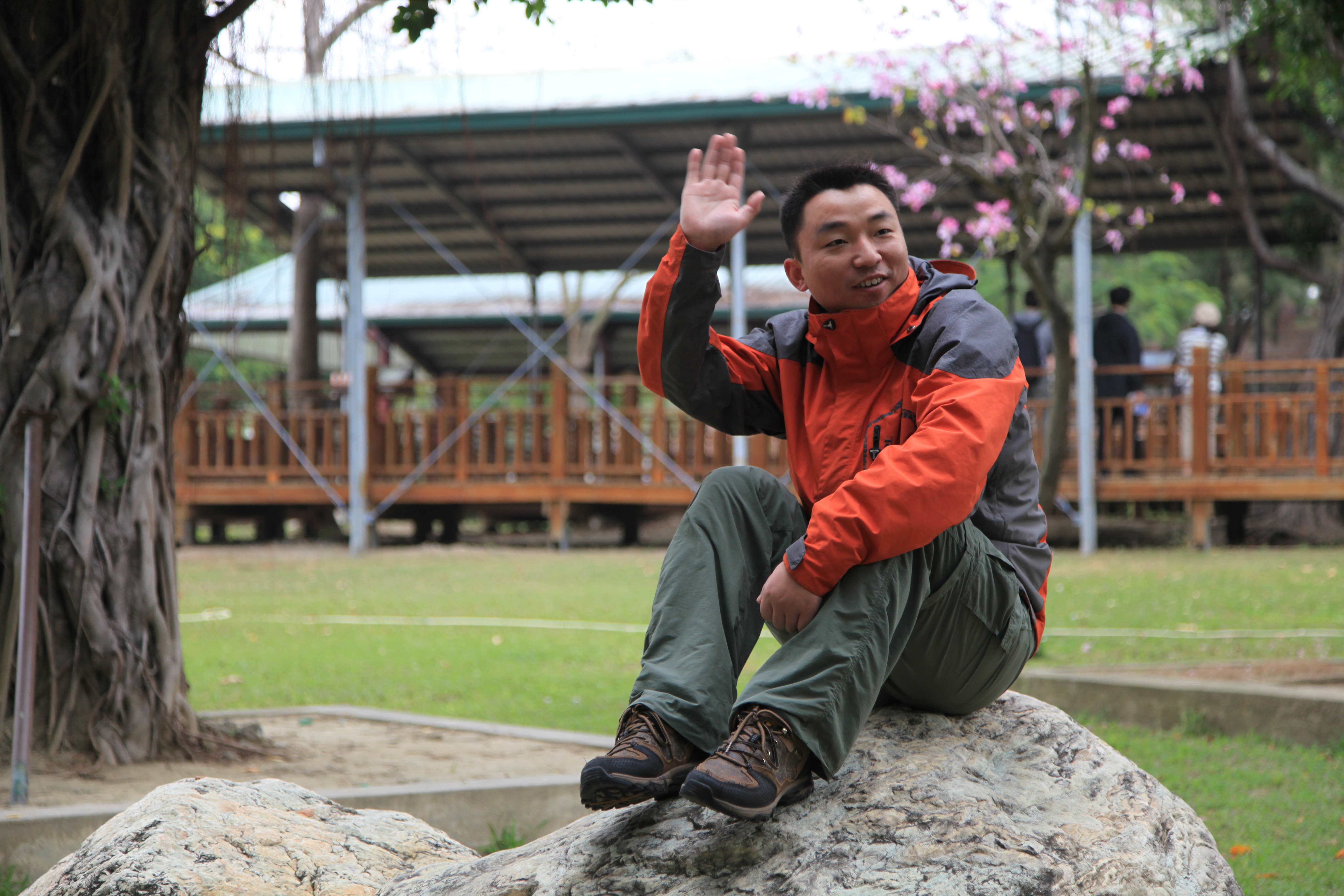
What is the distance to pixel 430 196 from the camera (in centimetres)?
1608

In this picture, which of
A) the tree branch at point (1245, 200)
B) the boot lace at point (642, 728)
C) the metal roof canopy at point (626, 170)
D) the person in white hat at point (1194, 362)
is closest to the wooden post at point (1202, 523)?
the person in white hat at point (1194, 362)

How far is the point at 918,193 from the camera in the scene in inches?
484

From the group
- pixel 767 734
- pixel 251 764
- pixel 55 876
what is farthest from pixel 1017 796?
pixel 251 764

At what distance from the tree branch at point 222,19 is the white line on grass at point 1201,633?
544 centimetres

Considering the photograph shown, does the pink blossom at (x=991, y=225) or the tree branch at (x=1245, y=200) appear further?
the tree branch at (x=1245, y=200)

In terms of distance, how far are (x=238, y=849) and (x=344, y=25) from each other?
9.45ft

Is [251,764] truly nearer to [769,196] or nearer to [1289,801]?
[1289,801]

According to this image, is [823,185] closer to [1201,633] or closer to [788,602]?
[788,602]

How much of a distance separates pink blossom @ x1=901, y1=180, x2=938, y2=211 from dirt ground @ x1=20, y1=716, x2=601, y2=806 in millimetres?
8500

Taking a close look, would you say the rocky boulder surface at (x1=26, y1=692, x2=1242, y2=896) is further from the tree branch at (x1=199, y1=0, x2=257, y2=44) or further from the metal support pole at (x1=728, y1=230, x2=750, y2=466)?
the metal support pole at (x1=728, y1=230, x2=750, y2=466)

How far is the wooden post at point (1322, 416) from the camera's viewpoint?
39.0 feet

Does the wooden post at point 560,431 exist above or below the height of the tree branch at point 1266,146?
below

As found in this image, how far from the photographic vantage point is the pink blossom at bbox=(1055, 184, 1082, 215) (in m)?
9.37

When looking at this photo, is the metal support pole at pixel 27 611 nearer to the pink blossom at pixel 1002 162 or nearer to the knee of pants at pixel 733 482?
the knee of pants at pixel 733 482
